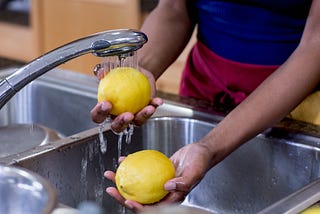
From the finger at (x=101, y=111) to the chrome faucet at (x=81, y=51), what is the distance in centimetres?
9

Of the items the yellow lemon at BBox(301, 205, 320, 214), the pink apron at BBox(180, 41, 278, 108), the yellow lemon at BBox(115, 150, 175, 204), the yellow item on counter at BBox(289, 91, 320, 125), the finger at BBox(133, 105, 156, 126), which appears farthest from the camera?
the pink apron at BBox(180, 41, 278, 108)

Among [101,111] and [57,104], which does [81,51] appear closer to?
[101,111]

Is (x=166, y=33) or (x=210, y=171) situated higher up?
(x=166, y=33)

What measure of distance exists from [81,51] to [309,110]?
1.58 feet

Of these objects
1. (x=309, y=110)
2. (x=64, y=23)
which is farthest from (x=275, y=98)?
(x=64, y=23)

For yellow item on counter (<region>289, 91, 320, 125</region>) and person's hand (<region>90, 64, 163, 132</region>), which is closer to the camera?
person's hand (<region>90, 64, 163, 132</region>)

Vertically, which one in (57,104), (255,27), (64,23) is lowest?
(64,23)

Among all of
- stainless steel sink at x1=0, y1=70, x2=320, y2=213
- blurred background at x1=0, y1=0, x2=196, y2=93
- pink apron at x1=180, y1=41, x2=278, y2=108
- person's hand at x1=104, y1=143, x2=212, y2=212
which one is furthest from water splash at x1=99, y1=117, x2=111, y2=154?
blurred background at x1=0, y1=0, x2=196, y2=93

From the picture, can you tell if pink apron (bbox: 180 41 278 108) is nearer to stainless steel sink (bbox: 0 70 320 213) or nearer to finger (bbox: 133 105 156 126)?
stainless steel sink (bbox: 0 70 320 213)

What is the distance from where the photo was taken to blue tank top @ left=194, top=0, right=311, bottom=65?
1.31 meters

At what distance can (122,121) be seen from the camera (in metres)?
1.03

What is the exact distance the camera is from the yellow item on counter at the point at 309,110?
1223 mm

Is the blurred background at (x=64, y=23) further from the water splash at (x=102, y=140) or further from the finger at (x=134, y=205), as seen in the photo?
the finger at (x=134, y=205)

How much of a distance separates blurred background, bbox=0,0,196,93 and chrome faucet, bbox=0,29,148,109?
1.67 meters
